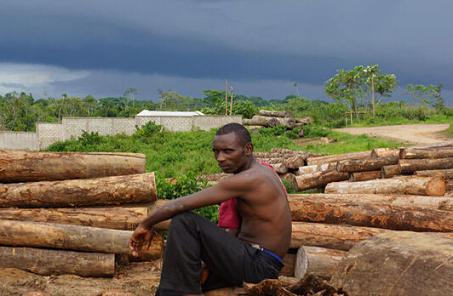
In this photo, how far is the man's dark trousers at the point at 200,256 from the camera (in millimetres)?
4141

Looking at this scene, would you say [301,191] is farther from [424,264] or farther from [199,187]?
[424,264]

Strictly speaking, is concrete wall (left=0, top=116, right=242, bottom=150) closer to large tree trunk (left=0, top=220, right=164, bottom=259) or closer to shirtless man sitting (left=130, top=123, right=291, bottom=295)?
large tree trunk (left=0, top=220, right=164, bottom=259)

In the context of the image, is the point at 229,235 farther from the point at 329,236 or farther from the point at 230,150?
the point at 329,236

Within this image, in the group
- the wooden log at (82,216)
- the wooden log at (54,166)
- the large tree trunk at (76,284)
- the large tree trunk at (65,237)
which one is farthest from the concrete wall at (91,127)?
the large tree trunk at (76,284)

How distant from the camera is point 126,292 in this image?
225 inches

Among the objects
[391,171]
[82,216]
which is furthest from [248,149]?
[391,171]

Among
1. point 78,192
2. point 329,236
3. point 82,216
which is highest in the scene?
point 78,192

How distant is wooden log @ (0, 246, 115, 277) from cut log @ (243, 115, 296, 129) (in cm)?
2360

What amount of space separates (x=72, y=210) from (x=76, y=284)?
122 centimetres

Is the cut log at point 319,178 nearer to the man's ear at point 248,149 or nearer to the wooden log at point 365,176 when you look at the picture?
the wooden log at point 365,176

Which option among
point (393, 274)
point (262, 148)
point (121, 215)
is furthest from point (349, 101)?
point (393, 274)

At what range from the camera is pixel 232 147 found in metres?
4.23

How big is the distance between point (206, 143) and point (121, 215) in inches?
637

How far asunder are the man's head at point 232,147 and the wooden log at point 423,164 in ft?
27.7
